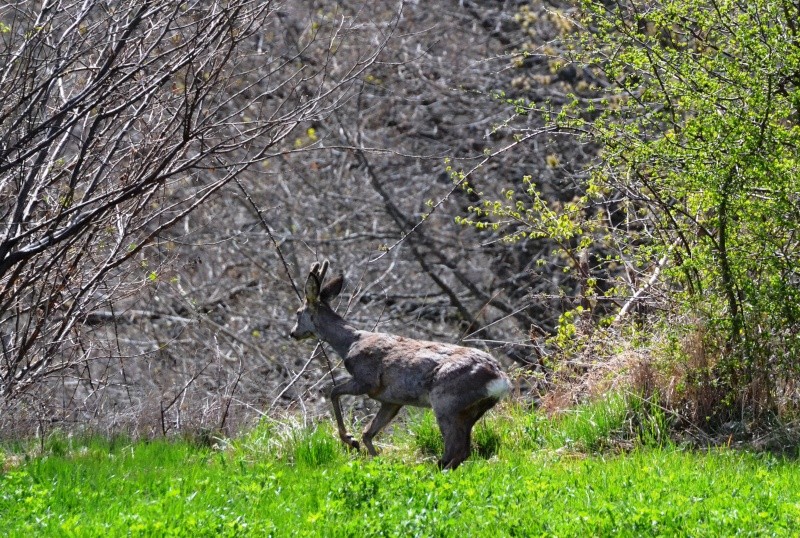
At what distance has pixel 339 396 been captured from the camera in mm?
10578

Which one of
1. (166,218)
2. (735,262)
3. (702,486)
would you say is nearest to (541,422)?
(735,262)

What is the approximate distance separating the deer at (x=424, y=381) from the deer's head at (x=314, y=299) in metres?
0.26

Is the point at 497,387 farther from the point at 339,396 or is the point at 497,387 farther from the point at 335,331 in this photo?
the point at 335,331

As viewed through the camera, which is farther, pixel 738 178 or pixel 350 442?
→ pixel 350 442

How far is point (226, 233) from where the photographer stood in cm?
1905

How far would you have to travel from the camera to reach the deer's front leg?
34.4 ft

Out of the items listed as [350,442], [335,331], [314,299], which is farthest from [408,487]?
[314,299]

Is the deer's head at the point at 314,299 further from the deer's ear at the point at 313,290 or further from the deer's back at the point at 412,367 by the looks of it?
the deer's back at the point at 412,367

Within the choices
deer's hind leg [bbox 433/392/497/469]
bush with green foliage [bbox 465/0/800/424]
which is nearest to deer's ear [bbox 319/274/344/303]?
deer's hind leg [bbox 433/392/497/469]

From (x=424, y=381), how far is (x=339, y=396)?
0.88m

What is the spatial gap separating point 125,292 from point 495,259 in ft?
26.6

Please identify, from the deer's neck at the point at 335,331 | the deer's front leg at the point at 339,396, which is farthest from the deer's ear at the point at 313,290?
the deer's front leg at the point at 339,396

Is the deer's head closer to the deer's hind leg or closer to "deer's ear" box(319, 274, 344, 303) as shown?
"deer's ear" box(319, 274, 344, 303)

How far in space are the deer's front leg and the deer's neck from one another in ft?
2.21
